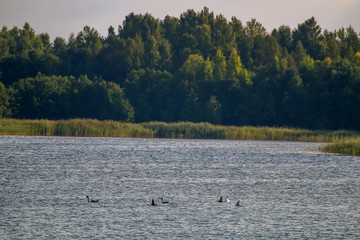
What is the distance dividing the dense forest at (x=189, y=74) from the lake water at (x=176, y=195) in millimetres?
47951

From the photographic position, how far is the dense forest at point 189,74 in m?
99.8

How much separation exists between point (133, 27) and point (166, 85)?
121 feet

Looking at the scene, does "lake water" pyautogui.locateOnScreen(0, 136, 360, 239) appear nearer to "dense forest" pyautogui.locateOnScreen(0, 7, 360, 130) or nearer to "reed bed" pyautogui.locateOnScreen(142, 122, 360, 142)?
"reed bed" pyautogui.locateOnScreen(142, 122, 360, 142)

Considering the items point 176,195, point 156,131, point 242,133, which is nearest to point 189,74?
point 156,131

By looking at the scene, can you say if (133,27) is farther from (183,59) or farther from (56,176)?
(56,176)

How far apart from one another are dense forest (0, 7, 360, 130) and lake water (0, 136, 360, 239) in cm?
4795

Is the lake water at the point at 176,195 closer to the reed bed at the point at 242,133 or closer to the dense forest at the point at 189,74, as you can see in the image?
the reed bed at the point at 242,133

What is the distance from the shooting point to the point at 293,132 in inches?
2953

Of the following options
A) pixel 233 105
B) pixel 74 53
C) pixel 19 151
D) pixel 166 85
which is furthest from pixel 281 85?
pixel 19 151

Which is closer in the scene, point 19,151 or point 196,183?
point 196,183

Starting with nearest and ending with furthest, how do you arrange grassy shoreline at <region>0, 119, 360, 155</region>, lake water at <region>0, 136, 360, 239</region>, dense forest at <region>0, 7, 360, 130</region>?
lake water at <region>0, 136, 360, 239</region> < grassy shoreline at <region>0, 119, 360, 155</region> < dense forest at <region>0, 7, 360, 130</region>

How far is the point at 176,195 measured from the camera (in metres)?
30.4

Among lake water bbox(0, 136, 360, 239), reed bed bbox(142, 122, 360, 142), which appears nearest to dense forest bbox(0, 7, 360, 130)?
reed bed bbox(142, 122, 360, 142)

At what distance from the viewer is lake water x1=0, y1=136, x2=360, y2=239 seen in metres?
22.4
